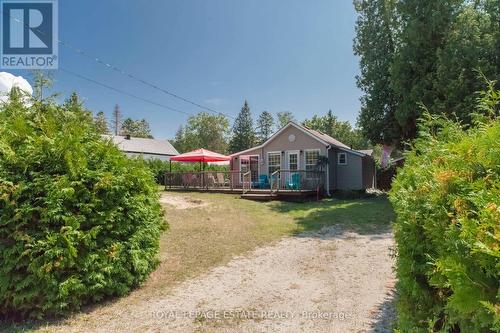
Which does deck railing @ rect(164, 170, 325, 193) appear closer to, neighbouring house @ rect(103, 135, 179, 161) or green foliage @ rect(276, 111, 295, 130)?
neighbouring house @ rect(103, 135, 179, 161)

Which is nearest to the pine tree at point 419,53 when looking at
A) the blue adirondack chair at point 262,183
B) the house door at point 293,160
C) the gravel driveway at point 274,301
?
the house door at point 293,160

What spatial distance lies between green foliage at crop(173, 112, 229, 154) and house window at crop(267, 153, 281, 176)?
39.7 meters

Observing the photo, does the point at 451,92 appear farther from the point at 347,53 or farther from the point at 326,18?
the point at 347,53

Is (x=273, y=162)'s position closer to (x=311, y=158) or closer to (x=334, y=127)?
(x=311, y=158)

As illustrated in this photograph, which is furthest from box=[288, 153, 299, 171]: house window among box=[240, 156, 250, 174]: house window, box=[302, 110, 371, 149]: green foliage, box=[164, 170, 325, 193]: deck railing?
box=[302, 110, 371, 149]: green foliage

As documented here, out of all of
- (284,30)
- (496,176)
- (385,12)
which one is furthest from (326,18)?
(496,176)

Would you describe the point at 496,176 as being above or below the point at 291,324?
above

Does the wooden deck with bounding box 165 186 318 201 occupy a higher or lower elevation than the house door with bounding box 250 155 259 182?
lower

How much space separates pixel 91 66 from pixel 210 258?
563 inches

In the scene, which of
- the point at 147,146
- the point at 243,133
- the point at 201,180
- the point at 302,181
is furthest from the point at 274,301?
the point at 243,133

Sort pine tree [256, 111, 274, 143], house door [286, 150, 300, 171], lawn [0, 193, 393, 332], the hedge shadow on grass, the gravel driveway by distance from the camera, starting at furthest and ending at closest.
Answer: pine tree [256, 111, 274, 143]
house door [286, 150, 300, 171]
the hedge shadow on grass
lawn [0, 193, 393, 332]
the gravel driveway

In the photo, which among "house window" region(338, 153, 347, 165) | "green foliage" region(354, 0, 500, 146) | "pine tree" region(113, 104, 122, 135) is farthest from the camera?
"pine tree" region(113, 104, 122, 135)

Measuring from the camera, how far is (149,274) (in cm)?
521

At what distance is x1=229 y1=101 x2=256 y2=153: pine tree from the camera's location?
57781 mm
